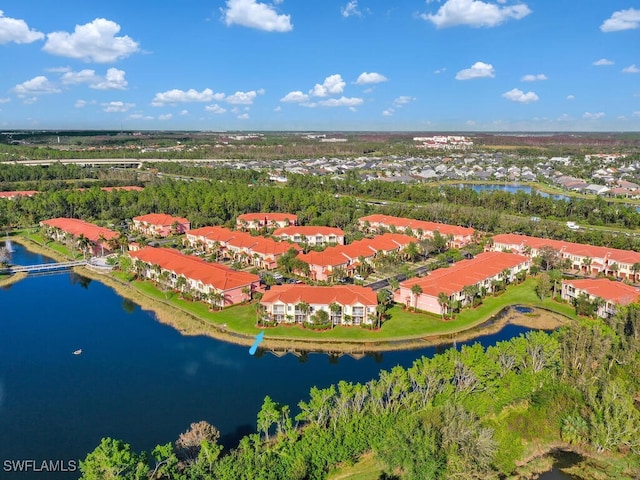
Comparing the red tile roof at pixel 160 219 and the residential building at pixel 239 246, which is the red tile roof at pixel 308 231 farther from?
the red tile roof at pixel 160 219

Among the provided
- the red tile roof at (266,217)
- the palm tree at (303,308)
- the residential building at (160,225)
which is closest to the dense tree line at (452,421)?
the palm tree at (303,308)

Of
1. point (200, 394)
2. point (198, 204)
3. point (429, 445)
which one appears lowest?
point (200, 394)

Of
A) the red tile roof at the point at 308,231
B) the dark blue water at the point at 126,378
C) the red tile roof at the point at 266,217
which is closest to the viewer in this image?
the dark blue water at the point at 126,378

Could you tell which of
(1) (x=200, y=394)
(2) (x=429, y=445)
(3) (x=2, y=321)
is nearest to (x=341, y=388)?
(2) (x=429, y=445)

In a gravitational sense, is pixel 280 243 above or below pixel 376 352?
above

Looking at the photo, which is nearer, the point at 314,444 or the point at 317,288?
the point at 314,444

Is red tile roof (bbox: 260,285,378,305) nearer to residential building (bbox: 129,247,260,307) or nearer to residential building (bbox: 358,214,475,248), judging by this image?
residential building (bbox: 129,247,260,307)

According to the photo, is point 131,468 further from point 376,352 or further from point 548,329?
point 548,329

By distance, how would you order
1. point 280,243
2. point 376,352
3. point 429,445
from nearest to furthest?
point 429,445 → point 376,352 → point 280,243
